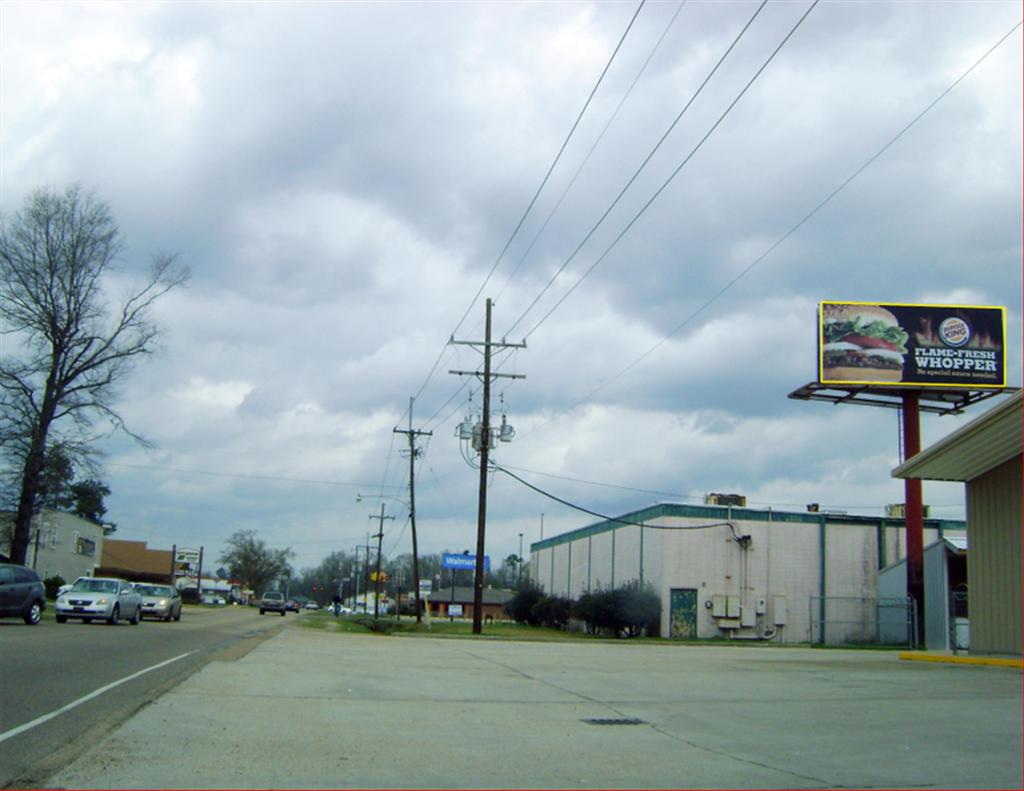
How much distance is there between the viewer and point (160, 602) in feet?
128

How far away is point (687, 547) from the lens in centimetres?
4762

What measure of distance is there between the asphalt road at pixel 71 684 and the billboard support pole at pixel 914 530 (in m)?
28.8

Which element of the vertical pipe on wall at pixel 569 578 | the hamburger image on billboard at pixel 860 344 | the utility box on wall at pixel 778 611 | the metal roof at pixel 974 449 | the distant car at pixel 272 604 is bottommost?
the distant car at pixel 272 604

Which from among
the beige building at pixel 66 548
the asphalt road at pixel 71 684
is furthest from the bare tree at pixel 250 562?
the asphalt road at pixel 71 684

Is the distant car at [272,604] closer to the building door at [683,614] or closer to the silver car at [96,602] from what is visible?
the building door at [683,614]

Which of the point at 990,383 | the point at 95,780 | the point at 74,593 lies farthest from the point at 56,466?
the point at 990,383

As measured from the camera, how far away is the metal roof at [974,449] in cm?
2020

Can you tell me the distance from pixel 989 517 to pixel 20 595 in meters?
25.0

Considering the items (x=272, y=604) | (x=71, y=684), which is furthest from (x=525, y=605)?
(x=71, y=684)

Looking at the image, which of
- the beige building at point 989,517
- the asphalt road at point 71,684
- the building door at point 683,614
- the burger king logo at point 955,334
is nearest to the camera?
the asphalt road at point 71,684

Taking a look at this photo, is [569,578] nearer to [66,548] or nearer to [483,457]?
[483,457]

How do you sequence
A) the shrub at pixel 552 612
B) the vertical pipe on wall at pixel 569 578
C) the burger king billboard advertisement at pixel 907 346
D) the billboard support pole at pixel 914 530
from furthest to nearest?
1. the vertical pipe on wall at pixel 569 578
2. the shrub at pixel 552 612
3. the burger king billboard advertisement at pixel 907 346
4. the billboard support pole at pixel 914 530

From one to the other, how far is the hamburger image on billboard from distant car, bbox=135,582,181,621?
2786 centimetres

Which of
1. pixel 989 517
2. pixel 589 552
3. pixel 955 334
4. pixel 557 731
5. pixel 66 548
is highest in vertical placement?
pixel 955 334
